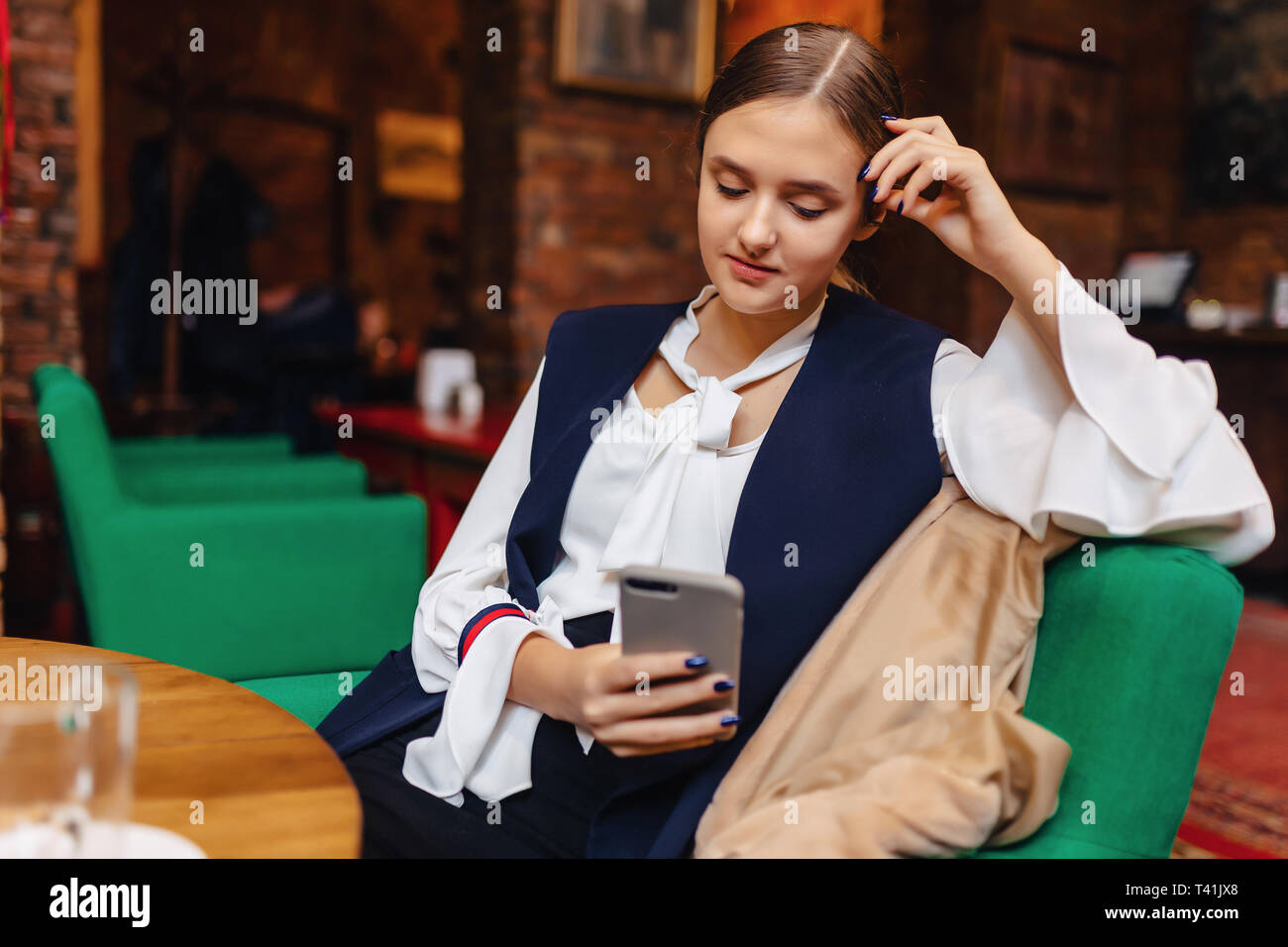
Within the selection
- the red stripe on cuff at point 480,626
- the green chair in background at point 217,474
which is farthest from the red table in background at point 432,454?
the red stripe on cuff at point 480,626

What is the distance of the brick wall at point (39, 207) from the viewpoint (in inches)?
120

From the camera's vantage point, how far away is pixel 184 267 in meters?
5.31

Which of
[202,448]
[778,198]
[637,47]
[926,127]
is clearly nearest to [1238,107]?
[637,47]

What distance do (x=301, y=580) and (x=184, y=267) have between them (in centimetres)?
Result: 383

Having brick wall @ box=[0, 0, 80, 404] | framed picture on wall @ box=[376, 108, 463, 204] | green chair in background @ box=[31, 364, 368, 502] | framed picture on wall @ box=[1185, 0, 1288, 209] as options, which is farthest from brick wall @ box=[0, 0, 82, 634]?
framed picture on wall @ box=[1185, 0, 1288, 209]

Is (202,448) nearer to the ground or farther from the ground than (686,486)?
nearer to the ground

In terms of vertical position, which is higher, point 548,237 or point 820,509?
point 548,237

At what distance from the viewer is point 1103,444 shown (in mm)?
994

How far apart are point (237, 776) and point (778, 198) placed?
79 centimetres

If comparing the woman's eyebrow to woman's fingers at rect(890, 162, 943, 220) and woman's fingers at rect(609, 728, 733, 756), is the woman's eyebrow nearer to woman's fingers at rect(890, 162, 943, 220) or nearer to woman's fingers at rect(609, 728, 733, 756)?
woman's fingers at rect(890, 162, 943, 220)

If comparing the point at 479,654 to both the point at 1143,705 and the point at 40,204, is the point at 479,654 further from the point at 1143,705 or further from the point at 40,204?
the point at 40,204

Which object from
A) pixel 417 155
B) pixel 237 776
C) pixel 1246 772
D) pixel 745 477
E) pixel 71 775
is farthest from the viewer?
pixel 417 155
